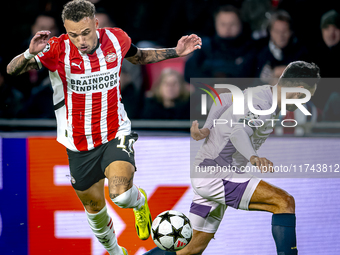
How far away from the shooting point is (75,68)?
3646 mm

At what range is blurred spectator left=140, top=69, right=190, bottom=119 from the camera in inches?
180

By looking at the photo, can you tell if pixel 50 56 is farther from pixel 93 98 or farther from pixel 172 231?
pixel 172 231

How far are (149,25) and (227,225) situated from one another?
2.37 meters

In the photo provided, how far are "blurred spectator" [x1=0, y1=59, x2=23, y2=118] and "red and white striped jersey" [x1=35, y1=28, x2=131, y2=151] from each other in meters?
1.06

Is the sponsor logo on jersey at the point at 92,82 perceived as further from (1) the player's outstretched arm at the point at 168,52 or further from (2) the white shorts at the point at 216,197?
(2) the white shorts at the point at 216,197

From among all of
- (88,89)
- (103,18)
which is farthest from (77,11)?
(103,18)

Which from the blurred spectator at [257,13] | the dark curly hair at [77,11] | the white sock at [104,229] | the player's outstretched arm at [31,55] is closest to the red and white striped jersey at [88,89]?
the player's outstretched arm at [31,55]

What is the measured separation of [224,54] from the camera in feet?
15.7

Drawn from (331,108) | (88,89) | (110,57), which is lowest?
(331,108)

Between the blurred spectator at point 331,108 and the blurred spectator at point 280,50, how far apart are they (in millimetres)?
494

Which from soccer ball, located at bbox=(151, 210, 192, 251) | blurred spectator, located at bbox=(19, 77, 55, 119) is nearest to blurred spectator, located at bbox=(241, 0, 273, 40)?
blurred spectator, located at bbox=(19, 77, 55, 119)

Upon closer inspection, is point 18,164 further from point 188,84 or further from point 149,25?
point 149,25

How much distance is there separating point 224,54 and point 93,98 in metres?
1.65

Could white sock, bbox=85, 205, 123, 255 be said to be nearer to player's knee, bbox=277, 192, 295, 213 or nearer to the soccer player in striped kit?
the soccer player in striped kit
